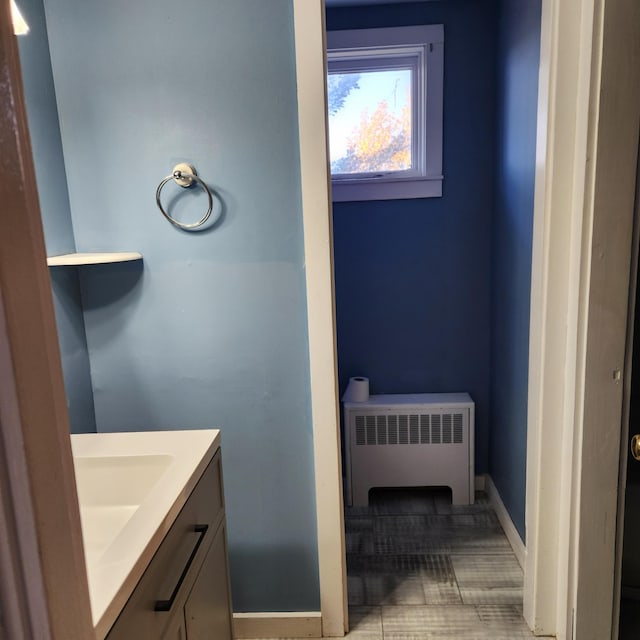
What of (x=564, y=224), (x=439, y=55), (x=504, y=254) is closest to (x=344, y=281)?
(x=504, y=254)

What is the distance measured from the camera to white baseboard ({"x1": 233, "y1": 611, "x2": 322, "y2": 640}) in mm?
1842

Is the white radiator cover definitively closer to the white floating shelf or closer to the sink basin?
the white floating shelf

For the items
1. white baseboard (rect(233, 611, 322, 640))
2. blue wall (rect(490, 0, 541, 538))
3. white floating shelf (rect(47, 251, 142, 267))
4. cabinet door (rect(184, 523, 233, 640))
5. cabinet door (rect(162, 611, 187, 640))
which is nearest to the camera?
cabinet door (rect(162, 611, 187, 640))

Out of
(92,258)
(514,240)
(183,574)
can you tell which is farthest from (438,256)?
(183,574)

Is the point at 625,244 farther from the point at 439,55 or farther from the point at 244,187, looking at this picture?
the point at 439,55

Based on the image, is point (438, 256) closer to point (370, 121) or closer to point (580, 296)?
point (370, 121)

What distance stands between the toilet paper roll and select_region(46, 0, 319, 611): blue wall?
99cm

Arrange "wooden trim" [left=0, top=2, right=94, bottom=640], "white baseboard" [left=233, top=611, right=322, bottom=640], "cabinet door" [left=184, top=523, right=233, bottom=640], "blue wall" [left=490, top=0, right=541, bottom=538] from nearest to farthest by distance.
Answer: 1. "wooden trim" [left=0, top=2, right=94, bottom=640]
2. "cabinet door" [left=184, top=523, right=233, bottom=640]
3. "white baseboard" [left=233, top=611, right=322, bottom=640]
4. "blue wall" [left=490, top=0, right=541, bottom=538]

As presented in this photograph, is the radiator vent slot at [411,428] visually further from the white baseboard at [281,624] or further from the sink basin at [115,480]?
the sink basin at [115,480]

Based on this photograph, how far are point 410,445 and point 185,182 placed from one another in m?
1.71

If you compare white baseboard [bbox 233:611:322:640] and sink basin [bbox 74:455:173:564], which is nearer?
sink basin [bbox 74:455:173:564]

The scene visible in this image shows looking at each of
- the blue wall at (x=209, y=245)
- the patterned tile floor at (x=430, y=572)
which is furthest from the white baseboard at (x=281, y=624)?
the patterned tile floor at (x=430, y=572)

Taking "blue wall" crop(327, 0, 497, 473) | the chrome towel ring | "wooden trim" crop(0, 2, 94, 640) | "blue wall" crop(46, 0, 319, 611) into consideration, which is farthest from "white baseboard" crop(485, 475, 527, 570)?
"wooden trim" crop(0, 2, 94, 640)

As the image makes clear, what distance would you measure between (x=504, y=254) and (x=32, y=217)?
2250mm
